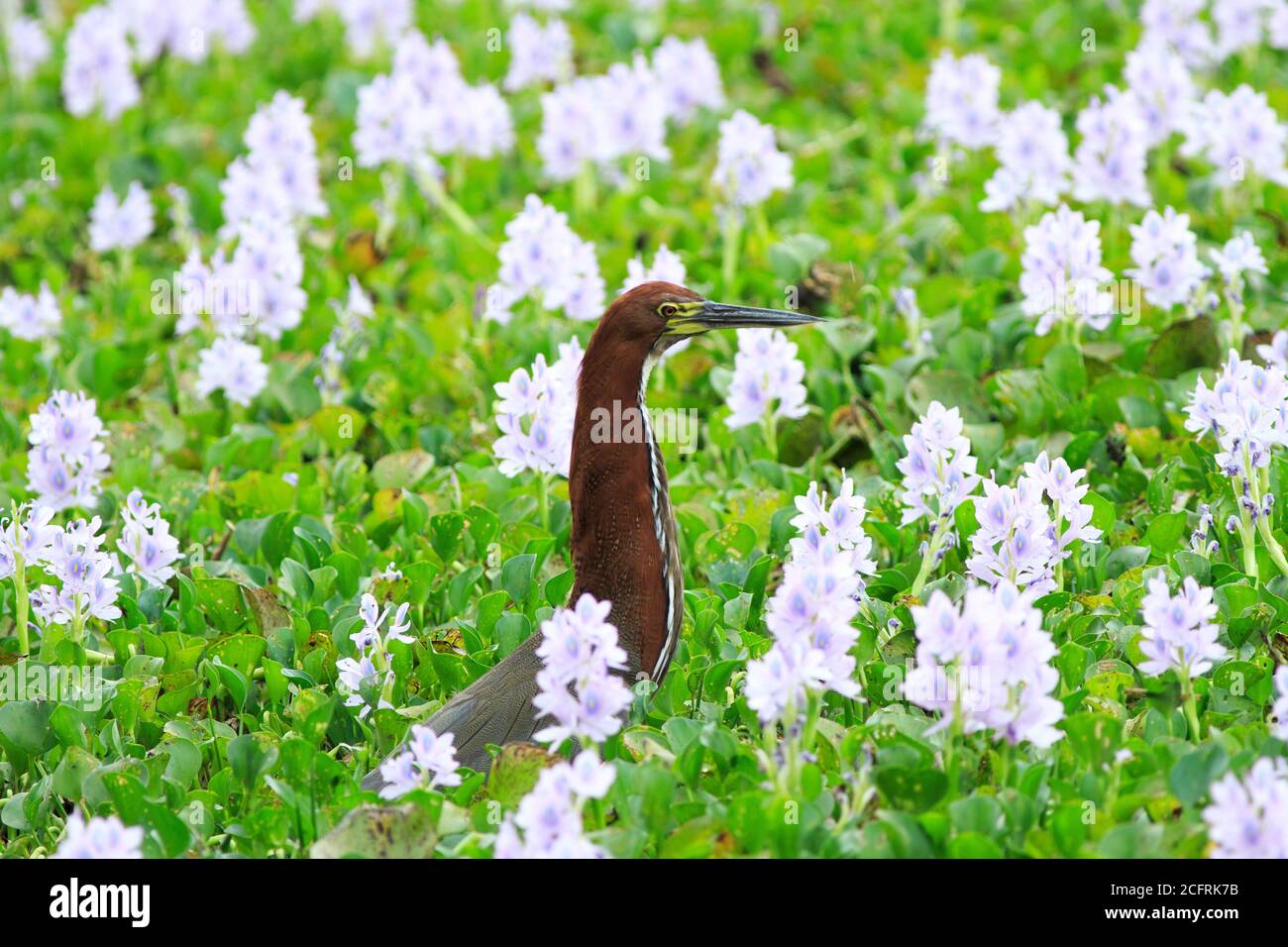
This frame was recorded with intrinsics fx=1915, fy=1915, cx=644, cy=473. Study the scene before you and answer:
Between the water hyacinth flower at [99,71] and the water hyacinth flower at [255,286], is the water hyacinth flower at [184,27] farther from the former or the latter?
A: the water hyacinth flower at [255,286]

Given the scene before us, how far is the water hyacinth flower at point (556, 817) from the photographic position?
13.0 feet

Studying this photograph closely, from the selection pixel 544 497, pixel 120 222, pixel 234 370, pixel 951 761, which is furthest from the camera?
pixel 120 222

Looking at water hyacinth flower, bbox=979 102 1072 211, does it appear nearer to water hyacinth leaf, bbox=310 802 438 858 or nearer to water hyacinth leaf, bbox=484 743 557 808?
water hyacinth leaf, bbox=484 743 557 808

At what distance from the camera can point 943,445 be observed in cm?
529

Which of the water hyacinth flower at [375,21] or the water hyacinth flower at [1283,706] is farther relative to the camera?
the water hyacinth flower at [375,21]

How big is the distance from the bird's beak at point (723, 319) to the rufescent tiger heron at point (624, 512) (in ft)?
0.08

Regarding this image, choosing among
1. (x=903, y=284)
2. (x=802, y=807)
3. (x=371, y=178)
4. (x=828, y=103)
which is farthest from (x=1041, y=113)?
(x=802, y=807)

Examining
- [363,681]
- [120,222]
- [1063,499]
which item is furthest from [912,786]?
[120,222]

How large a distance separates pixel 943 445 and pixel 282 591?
2.24 meters

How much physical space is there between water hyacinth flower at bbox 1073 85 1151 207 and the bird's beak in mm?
2849

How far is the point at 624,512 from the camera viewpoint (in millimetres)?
5211

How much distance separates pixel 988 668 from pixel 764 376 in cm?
251

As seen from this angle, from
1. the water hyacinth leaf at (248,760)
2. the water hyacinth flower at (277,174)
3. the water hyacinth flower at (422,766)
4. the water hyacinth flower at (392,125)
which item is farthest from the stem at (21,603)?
the water hyacinth flower at (392,125)

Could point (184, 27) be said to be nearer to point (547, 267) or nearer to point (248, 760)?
point (547, 267)
